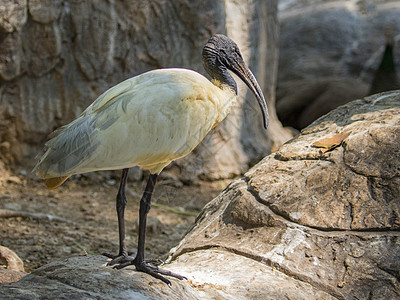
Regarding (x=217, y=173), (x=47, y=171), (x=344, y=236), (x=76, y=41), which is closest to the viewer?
(x=47, y=171)

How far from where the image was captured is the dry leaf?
11.0 ft

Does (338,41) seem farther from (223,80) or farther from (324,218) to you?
(324,218)

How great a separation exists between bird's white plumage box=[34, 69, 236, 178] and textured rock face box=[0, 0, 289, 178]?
2.66 m

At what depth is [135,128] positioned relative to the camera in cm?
278

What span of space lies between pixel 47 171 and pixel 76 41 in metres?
3.33

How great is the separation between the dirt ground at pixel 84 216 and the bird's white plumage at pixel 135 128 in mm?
1220

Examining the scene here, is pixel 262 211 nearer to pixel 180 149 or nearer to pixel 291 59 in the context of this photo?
pixel 180 149

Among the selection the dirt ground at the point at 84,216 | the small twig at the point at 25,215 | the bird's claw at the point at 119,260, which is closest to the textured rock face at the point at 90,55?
the dirt ground at the point at 84,216

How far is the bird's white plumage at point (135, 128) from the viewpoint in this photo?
2748 millimetres

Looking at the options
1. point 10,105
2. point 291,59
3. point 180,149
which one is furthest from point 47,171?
point 291,59

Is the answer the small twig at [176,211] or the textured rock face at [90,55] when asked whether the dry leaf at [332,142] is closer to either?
the textured rock face at [90,55]

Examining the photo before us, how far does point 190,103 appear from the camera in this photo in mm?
2855

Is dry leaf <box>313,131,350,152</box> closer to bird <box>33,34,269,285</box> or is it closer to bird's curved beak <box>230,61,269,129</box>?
bird's curved beak <box>230,61,269,129</box>

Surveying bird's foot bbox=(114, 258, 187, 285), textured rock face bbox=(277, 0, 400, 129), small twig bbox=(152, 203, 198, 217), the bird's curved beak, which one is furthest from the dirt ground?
textured rock face bbox=(277, 0, 400, 129)
